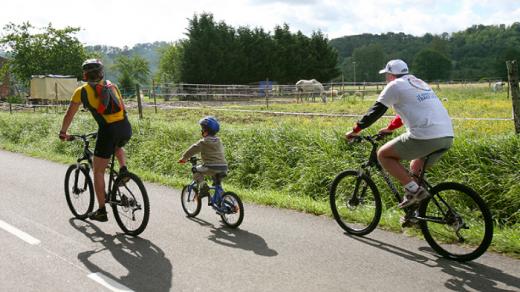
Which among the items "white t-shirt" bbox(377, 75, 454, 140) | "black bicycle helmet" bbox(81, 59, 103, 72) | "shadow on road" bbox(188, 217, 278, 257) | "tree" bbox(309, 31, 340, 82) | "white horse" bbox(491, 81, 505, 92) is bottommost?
"shadow on road" bbox(188, 217, 278, 257)

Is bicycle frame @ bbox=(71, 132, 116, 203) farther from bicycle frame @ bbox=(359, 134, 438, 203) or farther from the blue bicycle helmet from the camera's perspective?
bicycle frame @ bbox=(359, 134, 438, 203)

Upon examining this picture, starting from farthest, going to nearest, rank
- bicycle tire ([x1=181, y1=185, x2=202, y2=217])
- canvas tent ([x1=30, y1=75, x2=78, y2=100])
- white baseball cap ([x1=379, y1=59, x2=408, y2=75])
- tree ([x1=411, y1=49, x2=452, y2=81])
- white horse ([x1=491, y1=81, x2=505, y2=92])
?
1. tree ([x1=411, y1=49, x2=452, y2=81])
2. canvas tent ([x1=30, y1=75, x2=78, y2=100])
3. white horse ([x1=491, y1=81, x2=505, y2=92])
4. bicycle tire ([x1=181, y1=185, x2=202, y2=217])
5. white baseball cap ([x1=379, y1=59, x2=408, y2=75])

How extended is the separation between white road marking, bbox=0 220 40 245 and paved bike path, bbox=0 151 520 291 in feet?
0.12

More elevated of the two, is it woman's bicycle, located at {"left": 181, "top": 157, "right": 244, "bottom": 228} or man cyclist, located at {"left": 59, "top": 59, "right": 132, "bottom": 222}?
man cyclist, located at {"left": 59, "top": 59, "right": 132, "bottom": 222}

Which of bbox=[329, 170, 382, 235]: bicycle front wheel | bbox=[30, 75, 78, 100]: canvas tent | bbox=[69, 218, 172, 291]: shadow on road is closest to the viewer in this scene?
bbox=[69, 218, 172, 291]: shadow on road

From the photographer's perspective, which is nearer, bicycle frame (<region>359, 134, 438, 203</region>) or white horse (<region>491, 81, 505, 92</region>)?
bicycle frame (<region>359, 134, 438, 203</region>)

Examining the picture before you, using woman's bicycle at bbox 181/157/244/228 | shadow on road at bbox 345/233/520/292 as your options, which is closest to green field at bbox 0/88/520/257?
shadow on road at bbox 345/233/520/292

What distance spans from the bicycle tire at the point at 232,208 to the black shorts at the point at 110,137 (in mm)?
1460

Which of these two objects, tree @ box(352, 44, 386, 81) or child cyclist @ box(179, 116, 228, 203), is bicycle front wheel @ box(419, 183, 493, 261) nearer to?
child cyclist @ box(179, 116, 228, 203)

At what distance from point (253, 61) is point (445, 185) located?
51830 millimetres

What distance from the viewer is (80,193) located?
6.43 m

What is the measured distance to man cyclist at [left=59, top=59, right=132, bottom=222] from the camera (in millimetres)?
5469

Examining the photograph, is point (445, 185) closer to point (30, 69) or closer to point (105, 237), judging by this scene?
point (105, 237)

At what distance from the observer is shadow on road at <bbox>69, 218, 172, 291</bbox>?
14.0 feet
